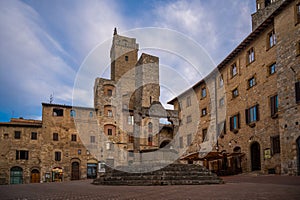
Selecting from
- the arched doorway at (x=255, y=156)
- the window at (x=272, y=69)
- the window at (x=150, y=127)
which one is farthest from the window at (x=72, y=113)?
the window at (x=272, y=69)

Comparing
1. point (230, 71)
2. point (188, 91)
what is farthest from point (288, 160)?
point (188, 91)

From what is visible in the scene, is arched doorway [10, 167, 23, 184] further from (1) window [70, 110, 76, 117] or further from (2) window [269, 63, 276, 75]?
(2) window [269, 63, 276, 75]

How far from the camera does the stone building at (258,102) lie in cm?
1722

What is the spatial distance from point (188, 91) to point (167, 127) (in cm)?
565

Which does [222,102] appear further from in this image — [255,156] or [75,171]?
[75,171]

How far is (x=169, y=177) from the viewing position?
1197 cm

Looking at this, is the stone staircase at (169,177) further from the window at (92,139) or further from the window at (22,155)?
the window at (22,155)

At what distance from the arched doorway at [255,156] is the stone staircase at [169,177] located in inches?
390

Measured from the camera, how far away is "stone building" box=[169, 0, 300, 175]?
17219 millimetres

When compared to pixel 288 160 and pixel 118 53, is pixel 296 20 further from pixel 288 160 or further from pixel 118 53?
pixel 118 53

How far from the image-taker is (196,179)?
1248cm

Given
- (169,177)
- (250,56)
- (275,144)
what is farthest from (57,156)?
(169,177)

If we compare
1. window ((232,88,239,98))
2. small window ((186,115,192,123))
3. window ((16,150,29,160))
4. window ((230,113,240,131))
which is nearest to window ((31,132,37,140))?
window ((16,150,29,160))

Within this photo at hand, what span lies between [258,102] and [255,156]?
3990mm
